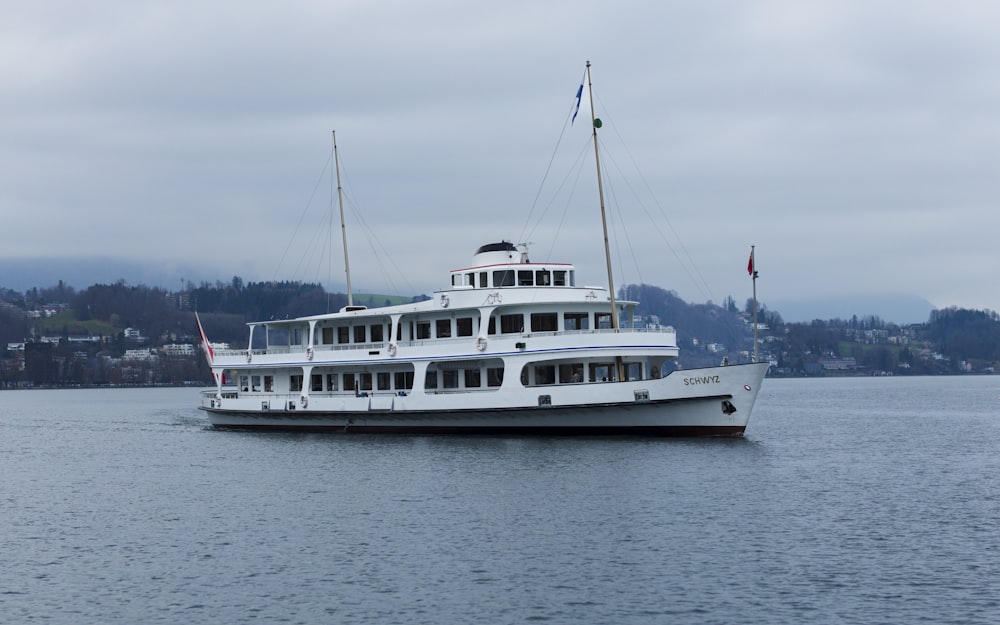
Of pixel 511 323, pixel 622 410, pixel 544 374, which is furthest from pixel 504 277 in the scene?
pixel 622 410

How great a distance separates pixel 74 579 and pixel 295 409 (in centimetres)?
3083

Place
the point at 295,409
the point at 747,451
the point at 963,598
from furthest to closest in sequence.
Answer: the point at 295,409
the point at 747,451
the point at 963,598

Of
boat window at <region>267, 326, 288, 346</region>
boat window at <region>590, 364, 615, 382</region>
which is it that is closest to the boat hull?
boat window at <region>590, 364, 615, 382</region>

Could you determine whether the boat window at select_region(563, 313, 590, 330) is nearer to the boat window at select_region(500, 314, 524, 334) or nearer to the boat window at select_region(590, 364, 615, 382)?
the boat window at select_region(500, 314, 524, 334)

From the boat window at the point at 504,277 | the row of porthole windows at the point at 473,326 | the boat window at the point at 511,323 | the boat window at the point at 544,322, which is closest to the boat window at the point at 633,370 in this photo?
the row of porthole windows at the point at 473,326

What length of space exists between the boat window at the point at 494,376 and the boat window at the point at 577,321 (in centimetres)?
364

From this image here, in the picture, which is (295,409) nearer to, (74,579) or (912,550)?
(74,579)

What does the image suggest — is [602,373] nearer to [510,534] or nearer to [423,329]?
[423,329]

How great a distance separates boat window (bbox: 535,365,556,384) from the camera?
159 ft

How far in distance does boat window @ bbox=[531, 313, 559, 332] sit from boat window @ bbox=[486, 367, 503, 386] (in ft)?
7.94

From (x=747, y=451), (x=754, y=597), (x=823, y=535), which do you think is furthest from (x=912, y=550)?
(x=747, y=451)

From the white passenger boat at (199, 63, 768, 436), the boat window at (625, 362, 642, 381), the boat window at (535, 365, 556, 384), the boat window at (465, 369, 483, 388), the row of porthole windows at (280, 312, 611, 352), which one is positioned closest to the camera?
the white passenger boat at (199, 63, 768, 436)

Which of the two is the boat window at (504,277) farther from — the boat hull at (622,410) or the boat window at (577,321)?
the boat hull at (622,410)

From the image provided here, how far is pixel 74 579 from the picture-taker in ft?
83.4
